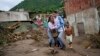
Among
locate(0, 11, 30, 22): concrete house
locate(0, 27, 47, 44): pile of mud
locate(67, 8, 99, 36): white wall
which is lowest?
locate(0, 27, 47, 44): pile of mud

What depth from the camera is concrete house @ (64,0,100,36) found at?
18672mm

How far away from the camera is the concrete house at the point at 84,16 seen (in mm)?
18672

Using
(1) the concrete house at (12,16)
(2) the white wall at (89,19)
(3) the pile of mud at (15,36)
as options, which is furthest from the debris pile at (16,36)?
(1) the concrete house at (12,16)

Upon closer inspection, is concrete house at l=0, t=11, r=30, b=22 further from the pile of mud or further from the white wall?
the white wall

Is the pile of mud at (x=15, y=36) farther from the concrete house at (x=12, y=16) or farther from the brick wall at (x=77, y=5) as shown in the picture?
the concrete house at (x=12, y=16)

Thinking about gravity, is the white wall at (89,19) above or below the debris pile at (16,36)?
above

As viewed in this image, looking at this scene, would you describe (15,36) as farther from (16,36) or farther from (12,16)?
(12,16)

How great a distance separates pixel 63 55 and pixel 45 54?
819mm

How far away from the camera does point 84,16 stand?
20688 mm

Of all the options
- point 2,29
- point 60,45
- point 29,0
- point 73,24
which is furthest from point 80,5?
point 29,0

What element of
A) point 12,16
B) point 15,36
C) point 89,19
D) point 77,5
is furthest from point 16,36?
point 12,16

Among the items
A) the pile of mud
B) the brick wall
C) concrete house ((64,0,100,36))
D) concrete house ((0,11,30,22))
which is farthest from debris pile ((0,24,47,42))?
concrete house ((0,11,30,22))

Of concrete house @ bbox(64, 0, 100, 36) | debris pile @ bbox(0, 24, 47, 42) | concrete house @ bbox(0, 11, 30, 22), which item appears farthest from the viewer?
concrete house @ bbox(0, 11, 30, 22)

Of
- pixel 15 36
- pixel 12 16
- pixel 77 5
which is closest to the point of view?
pixel 15 36
